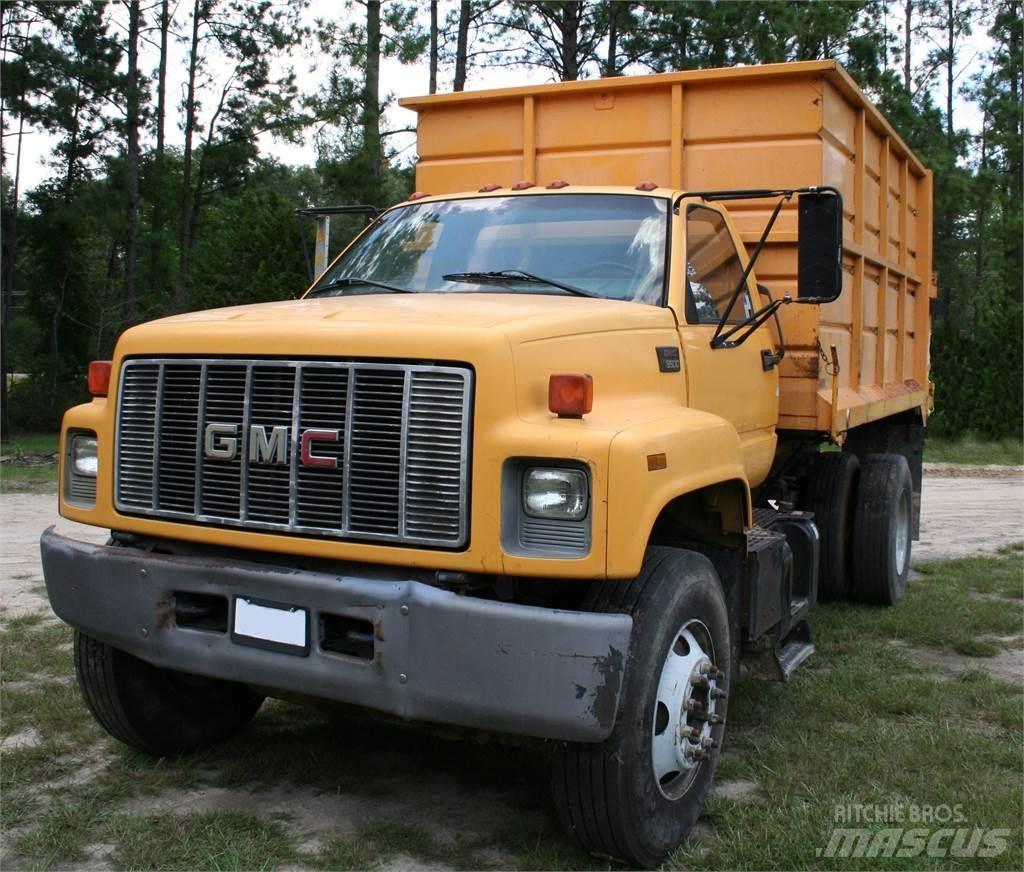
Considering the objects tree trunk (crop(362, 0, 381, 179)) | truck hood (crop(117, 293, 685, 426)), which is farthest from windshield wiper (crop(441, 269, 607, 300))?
tree trunk (crop(362, 0, 381, 179))

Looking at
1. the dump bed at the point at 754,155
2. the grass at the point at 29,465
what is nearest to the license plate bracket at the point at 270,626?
the dump bed at the point at 754,155

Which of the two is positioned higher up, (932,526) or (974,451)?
(974,451)

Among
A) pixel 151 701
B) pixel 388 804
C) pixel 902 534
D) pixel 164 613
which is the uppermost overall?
pixel 164 613

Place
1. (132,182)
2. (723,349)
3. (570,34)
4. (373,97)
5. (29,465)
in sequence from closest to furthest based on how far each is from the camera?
(723,349) < (29,465) < (373,97) < (132,182) < (570,34)

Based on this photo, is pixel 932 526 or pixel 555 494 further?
pixel 932 526

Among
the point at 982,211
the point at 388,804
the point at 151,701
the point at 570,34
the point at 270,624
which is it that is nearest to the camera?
the point at 270,624

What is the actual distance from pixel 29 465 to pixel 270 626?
52.5 feet

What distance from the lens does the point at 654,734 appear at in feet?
11.9

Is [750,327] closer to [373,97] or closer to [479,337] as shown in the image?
[479,337]

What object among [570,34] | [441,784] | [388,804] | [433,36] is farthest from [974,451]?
[388,804]

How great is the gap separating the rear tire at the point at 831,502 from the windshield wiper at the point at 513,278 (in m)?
3.22

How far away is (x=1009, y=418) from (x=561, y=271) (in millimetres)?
21172

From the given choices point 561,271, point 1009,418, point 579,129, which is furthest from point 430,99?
point 1009,418

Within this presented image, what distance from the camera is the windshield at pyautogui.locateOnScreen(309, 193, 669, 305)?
180 inches
